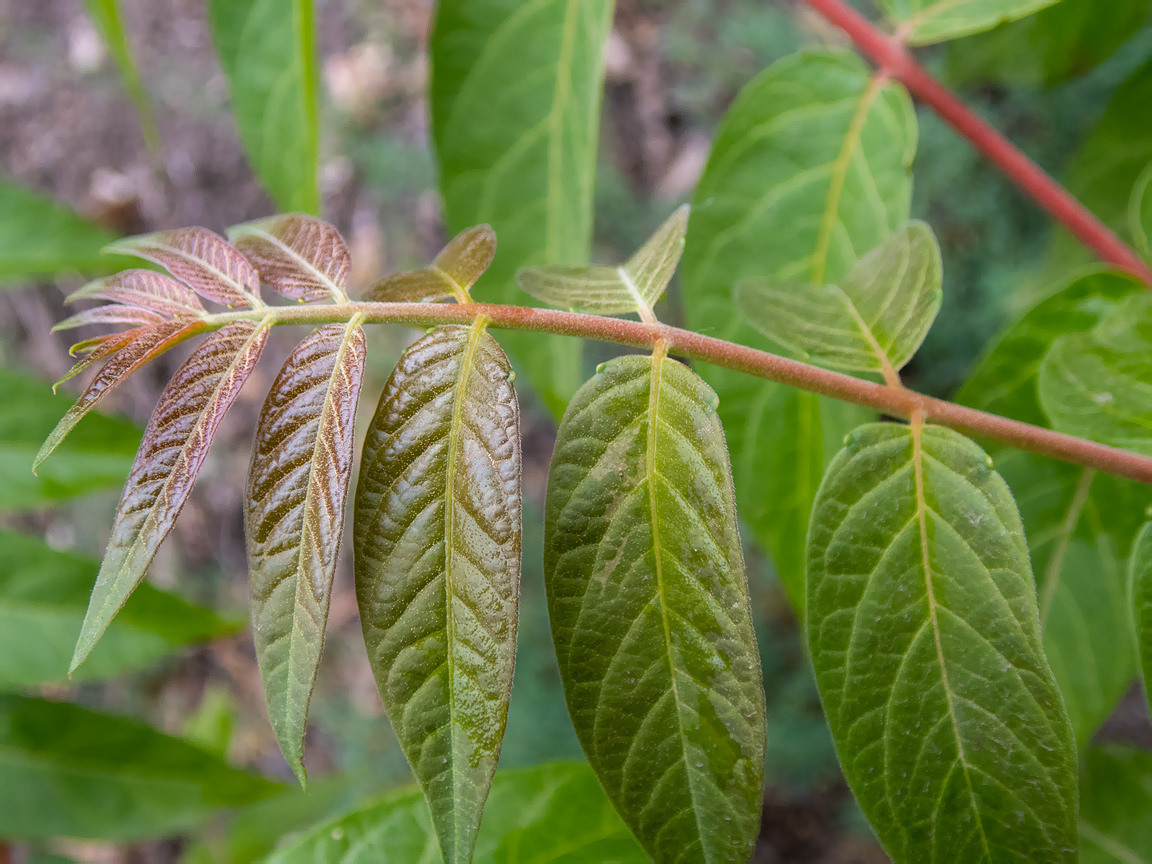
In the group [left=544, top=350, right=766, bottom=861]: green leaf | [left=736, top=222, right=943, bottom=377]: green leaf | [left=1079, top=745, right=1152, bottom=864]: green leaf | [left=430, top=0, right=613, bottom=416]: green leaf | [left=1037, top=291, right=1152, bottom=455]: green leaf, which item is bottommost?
[left=1079, top=745, right=1152, bottom=864]: green leaf

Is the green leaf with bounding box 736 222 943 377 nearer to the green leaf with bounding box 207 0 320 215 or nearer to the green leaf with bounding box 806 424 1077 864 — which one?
the green leaf with bounding box 806 424 1077 864

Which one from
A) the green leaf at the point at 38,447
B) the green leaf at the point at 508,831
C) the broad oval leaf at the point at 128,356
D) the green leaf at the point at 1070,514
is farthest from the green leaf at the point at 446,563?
the green leaf at the point at 38,447

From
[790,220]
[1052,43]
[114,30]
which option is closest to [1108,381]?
A: [790,220]

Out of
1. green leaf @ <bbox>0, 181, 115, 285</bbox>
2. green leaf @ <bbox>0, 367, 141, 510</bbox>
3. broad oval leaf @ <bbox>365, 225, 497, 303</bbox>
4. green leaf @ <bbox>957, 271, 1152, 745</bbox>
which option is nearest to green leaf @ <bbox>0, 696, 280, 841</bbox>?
green leaf @ <bbox>0, 367, 141, 510</bbox>

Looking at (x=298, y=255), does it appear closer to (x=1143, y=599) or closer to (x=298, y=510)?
(x=298, y=510)

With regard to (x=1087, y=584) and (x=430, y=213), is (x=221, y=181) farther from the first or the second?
(x=1087, y=584)

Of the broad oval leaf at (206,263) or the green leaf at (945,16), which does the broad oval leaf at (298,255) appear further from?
the green leaf at (945,16)
